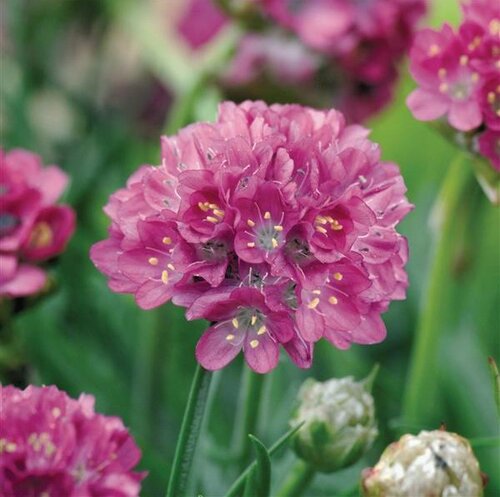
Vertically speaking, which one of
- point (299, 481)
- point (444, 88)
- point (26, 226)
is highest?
point (444, 88)

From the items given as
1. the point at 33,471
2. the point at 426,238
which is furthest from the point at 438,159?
the point at 33,471

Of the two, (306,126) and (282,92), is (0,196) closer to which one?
(306,126)

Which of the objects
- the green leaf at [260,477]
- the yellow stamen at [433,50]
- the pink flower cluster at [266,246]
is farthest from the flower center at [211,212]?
the yellow stamen at [433,50]

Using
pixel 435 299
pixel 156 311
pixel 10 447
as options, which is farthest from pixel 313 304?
pixel 156 311

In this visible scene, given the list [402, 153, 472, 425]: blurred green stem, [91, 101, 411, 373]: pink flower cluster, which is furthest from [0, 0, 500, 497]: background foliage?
[91, 101, 411, 373]: pink flower cluster

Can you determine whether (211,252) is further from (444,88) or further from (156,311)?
(156,311)

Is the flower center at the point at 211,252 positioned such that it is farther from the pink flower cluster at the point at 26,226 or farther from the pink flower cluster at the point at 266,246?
the pink flower cluster at the point at 26,226

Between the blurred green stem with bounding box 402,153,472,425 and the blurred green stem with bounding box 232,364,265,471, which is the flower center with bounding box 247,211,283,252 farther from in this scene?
the blurred green stem with bounding box 402,153,472,425
